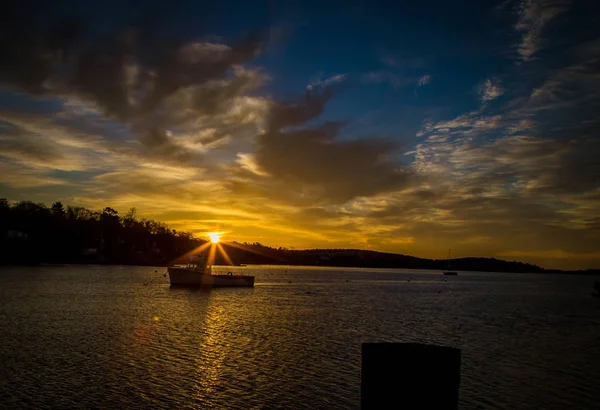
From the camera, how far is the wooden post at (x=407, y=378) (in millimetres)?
4141

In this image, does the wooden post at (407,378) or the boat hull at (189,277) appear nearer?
the wooden post at (407,378)

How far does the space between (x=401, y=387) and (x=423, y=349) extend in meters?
0.39

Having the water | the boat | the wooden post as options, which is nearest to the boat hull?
the boat

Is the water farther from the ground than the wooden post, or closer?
closer

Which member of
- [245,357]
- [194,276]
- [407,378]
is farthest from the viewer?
[194,276]

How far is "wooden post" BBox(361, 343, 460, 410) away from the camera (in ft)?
13.6

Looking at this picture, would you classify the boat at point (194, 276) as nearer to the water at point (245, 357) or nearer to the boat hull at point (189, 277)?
the boat hull at point (189, 277)

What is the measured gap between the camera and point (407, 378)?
4.17 meters

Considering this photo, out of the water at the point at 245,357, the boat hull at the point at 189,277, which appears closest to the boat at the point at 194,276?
the boat hull at the point at 189,277

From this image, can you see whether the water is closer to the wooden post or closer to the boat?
the wooden post

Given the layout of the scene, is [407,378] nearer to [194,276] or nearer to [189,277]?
[194,276]

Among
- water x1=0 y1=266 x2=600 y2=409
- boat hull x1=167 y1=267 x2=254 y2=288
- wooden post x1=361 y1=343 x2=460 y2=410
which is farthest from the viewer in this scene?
boat hull x1=167 y1=267 x2=254 y2=288

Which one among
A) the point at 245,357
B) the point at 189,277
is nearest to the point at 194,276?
the point at 189,277

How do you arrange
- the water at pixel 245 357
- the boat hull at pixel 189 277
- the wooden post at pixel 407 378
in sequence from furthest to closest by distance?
the boat hull at pixel 189 277 → the water at pixel 245 357 → the wooden post at pixel 407 378
